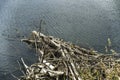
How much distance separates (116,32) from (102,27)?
1.28 m

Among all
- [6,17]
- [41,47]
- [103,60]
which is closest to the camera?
[103,60]

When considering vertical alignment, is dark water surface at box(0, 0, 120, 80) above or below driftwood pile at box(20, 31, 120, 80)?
above

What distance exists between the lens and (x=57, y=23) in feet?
65.5

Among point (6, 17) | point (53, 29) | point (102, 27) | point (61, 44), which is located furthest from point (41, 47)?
point (6, 17)

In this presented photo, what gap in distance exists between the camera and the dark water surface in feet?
52.1

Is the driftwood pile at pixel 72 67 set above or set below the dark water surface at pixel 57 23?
below

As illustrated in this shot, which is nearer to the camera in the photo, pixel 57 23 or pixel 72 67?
pixel 72 67

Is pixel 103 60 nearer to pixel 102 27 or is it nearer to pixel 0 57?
pixel 0 57

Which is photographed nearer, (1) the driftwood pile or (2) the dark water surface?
(1) the driftwood pile

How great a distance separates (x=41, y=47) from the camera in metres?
10.6

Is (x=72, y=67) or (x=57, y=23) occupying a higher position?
(x=57, y=23)

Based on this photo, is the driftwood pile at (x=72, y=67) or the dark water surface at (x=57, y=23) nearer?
the driftwood pile at (x=72, y=67)

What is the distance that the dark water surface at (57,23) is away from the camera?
15.9 meters

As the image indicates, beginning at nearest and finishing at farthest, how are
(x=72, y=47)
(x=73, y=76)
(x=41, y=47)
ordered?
1. (x=73, y=76)
2. (x=72, y=47)
3. (x=41, y=47)
